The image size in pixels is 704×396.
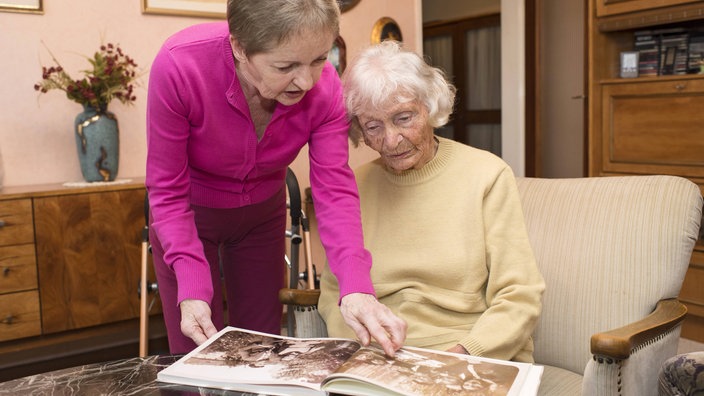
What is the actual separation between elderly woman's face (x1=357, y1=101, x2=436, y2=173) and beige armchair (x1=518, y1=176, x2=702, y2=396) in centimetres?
44

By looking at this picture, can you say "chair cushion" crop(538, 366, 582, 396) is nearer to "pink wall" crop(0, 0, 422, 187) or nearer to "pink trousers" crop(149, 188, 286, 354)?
"pink trousers" crop(149, 188, 286, 354)

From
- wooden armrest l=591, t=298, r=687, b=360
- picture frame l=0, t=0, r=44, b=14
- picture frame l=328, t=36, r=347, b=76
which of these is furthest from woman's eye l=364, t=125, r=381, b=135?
picture frame l=328, t=36, r=347, b=76

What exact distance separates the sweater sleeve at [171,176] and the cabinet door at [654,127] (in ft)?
9.41

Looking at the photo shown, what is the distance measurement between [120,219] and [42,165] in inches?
21.7

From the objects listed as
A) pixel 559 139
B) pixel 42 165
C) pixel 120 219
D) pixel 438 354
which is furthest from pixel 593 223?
pixel 559 139

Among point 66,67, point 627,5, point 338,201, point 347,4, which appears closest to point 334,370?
point 338,201

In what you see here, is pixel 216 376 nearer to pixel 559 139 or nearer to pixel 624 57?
pixel 624 57

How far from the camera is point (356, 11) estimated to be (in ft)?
13.0

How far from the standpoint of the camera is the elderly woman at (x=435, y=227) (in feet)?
4.92

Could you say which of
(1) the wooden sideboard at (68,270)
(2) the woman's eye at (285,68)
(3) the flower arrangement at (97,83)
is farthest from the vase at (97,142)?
(2) the woman's eye at (285,68)

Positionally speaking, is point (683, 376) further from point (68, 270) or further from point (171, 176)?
point (68, 270)

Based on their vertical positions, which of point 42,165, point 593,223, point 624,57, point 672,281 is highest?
point 624,57

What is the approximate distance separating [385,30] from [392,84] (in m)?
2.65

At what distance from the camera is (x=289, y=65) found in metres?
1.23
